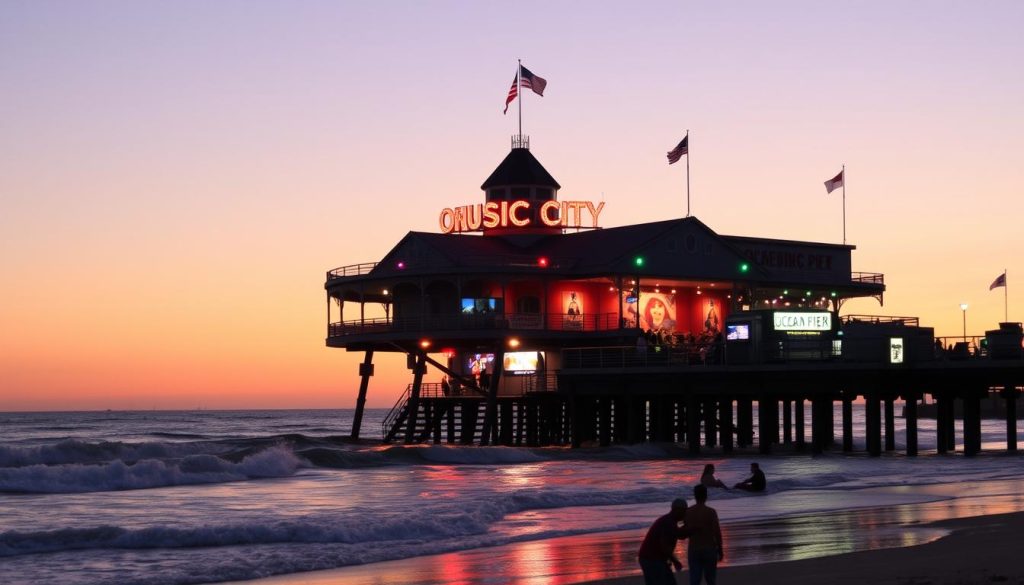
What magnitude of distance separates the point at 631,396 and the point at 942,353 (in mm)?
13025

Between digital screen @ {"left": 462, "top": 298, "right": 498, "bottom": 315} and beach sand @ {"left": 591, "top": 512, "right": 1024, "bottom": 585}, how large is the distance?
131 ft

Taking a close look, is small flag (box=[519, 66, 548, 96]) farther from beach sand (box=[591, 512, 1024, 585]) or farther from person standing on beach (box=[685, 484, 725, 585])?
person standing on beach (box=[685, 484, 725, 585])

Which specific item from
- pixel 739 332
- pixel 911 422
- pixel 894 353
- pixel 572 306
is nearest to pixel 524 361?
pixel 572 306

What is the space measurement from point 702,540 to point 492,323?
45240 millimetres

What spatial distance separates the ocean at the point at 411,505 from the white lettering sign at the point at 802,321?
4923mm

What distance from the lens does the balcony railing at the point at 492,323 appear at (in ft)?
204

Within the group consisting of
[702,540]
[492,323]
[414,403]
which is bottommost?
[702,540]

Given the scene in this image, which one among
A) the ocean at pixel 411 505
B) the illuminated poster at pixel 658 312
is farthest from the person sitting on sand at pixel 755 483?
the illuminated poster at pixel 658 312

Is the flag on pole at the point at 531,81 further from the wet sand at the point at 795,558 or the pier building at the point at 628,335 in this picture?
the wet sand at the point at 795,558

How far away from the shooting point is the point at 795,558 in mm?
22844

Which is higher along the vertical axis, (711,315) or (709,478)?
(711,315)

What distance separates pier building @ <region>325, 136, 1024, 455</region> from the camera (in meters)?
52.7

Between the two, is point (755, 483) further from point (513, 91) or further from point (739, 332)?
point (513, 91)

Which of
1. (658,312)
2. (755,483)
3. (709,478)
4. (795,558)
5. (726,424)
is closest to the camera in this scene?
(795,558)
